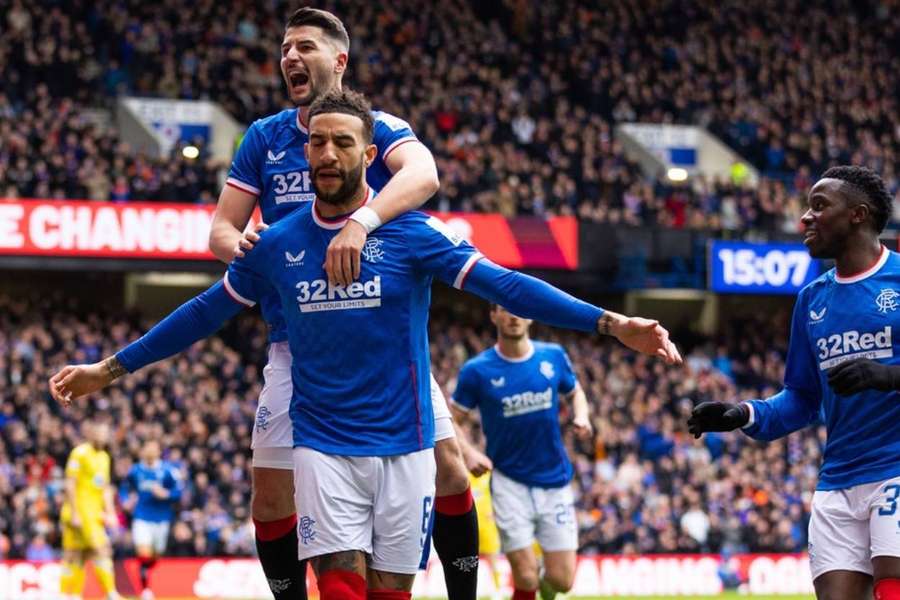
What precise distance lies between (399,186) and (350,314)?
0.69 meters

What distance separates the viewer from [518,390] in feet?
39.5

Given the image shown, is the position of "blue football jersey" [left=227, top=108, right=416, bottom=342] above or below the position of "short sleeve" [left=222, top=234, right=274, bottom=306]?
above

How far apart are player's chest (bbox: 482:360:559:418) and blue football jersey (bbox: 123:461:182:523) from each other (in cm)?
775

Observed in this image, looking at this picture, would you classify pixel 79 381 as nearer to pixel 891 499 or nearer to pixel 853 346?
pixel 853 346

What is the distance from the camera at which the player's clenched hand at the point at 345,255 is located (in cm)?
619

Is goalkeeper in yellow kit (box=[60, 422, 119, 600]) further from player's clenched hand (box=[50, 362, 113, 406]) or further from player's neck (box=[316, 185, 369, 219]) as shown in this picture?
player's neck (box=[316, 185, 369, 219])

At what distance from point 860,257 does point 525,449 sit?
5.37 m

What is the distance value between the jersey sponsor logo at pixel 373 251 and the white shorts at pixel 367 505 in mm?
811

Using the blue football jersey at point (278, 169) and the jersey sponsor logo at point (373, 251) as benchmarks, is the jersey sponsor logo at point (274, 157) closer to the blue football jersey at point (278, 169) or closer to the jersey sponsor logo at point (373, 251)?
the blue football jersey at point (278, 169)

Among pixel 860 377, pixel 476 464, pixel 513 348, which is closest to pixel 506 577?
pixel 513 348

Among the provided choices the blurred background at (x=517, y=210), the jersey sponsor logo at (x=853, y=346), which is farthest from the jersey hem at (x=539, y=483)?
the blurred background at (x=517, y=210)

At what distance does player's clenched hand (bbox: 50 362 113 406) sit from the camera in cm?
685

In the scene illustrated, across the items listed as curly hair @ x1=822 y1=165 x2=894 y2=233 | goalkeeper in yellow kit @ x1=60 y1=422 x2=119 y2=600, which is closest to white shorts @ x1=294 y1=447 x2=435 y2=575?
curly hair @ x1=822 y1=165 x2=894 y2=233

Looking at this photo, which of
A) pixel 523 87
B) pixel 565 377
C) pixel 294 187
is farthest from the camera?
pixel 523 87
